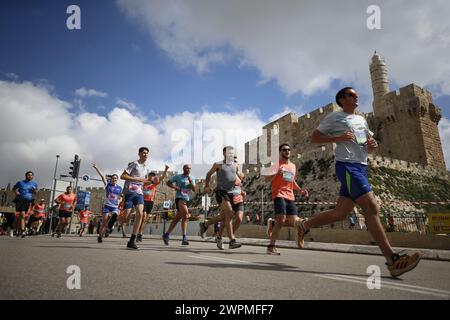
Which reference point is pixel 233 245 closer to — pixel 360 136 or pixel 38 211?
pixel 360 136

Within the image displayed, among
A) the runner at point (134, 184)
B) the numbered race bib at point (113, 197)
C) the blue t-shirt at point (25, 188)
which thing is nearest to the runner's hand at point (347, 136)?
the runner at point (134, 184)

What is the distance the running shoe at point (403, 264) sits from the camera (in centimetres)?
280

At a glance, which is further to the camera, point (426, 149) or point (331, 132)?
point (426, 149)

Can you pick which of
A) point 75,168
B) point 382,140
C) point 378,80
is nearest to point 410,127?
Result: point 382,140

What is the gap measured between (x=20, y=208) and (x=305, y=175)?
23.6m

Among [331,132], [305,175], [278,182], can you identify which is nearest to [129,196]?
[278,182]

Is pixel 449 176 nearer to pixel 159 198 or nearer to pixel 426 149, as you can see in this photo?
pixel 426 149

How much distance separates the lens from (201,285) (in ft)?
7.32

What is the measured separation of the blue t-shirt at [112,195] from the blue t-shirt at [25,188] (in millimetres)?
2456

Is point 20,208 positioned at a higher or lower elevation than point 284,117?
lower

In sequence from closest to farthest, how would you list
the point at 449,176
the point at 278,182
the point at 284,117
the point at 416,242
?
1. the point at 278,182
2. the point at 416,242
3. the point at 449,176
4. the point at 284,117

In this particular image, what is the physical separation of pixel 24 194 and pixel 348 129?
33.3 feet

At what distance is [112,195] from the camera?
9.92 m

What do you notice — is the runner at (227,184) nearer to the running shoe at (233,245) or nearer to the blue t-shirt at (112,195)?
the running shoe at (233,245)
